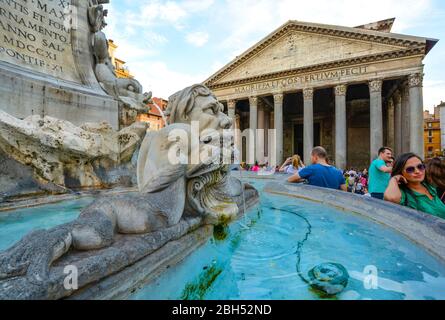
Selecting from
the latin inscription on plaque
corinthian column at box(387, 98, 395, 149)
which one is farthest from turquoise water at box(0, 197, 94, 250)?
corinthian column at box(387, 98, 395, 149)

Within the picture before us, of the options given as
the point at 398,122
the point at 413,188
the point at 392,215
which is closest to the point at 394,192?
the point at 413,188

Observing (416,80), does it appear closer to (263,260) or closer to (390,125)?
(390,125)

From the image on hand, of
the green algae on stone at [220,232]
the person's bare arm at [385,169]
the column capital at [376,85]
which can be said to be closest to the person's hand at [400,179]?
the person's bare arm at [385,169]

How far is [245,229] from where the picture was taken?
98.0 inches

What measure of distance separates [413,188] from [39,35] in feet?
19.7

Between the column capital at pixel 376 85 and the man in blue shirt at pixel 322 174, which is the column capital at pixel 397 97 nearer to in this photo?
the column capital at pixel 376 85

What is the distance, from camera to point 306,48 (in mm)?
20562

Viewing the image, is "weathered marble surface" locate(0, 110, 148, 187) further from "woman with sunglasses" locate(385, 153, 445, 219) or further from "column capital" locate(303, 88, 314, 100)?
"column capital" locate(303, 88, 314, 100)

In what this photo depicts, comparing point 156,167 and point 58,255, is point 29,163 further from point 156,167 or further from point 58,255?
point 58,255

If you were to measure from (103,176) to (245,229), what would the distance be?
116 inches

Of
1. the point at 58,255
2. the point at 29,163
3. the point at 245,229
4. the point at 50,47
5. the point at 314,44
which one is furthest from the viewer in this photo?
the point at 314,44

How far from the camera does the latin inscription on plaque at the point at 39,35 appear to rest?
3499 millimetres

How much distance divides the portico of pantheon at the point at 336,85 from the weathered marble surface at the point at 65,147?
16406 millimetres
